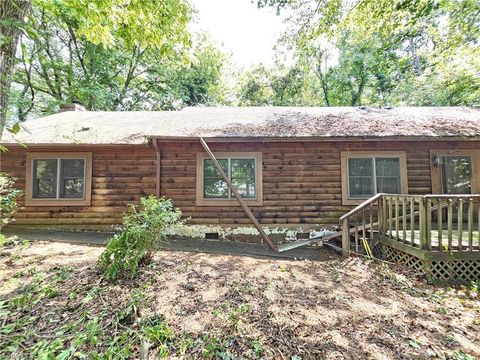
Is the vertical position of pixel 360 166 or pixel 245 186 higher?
pixel 360 166

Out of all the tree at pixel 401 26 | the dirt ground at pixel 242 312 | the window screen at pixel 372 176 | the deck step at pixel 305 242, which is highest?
the tree at pixel 401 26

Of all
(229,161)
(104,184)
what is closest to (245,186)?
(229,161)

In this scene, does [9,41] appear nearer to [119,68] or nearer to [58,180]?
[58,180]

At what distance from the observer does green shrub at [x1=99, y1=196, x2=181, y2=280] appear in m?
3.97

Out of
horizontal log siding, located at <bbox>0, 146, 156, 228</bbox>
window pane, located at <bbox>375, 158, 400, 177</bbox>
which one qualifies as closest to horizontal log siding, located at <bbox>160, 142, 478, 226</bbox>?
window pane, located at <bbox>375, 158, 400, 177</bbox>

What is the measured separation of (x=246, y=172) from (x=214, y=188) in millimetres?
1112

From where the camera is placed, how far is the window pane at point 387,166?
24.9 feet

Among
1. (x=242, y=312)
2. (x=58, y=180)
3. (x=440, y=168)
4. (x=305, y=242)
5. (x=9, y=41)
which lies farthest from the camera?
(x=58, y=180)

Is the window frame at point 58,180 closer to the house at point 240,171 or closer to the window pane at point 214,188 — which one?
the house at point 240,171

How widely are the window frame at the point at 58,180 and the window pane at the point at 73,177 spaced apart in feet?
0.45

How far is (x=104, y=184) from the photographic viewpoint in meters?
7.86

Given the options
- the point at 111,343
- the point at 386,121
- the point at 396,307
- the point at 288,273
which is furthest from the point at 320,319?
the point at 386,121

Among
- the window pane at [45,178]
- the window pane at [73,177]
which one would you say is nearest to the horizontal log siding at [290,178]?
the window pane at [73,177]

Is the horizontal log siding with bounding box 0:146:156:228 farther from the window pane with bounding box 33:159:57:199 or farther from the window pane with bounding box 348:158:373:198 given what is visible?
the window pane with bounding box 348:158:373:198
